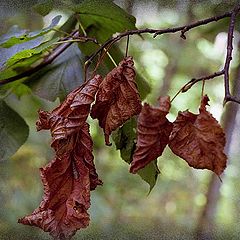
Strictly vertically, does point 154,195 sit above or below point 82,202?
above

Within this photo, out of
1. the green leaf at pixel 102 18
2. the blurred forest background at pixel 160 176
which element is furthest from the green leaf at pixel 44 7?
the blurred forest background at pixel 160 176

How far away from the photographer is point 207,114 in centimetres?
51

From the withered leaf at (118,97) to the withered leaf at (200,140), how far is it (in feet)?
0.19

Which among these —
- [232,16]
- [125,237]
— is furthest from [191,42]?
[232,16]

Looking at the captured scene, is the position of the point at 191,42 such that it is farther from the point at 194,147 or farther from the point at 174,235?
the point at 194,147

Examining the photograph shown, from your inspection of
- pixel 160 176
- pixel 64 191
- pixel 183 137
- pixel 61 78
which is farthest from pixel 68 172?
pixel 160 176

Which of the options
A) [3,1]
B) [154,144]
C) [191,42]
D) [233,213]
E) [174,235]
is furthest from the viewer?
[233,213]

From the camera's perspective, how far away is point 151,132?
0.49m

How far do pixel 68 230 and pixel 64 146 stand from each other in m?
0.09

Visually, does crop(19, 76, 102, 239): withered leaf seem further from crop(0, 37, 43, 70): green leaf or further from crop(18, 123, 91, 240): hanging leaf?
crop(0, 37, 43, 70): green leaf

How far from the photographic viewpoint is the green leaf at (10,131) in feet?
2.73

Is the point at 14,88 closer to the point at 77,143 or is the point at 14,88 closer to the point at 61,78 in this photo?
the point at 61,78

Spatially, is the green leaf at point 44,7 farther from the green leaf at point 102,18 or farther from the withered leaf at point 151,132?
the withered leaf at point 151,132

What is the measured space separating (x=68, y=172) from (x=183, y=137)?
136 mm
